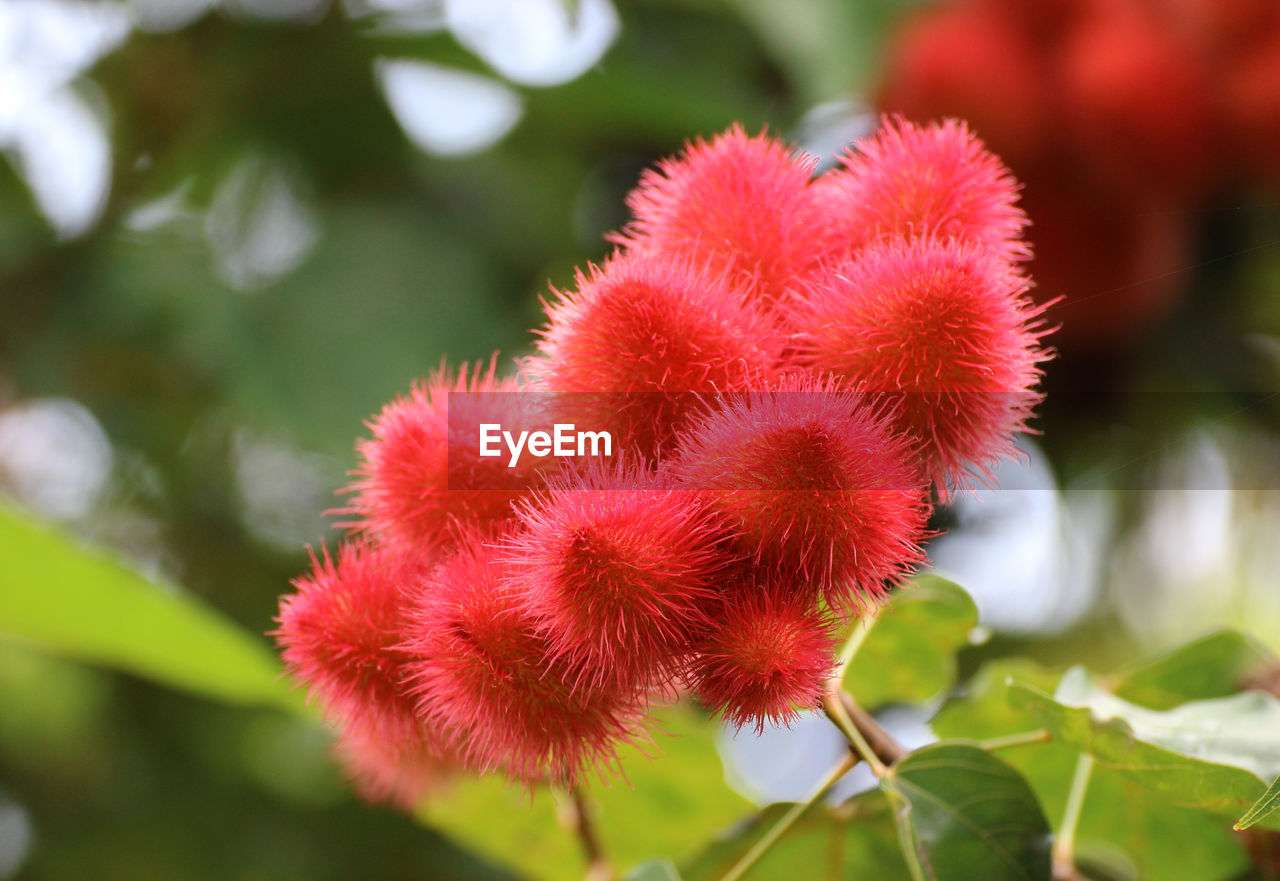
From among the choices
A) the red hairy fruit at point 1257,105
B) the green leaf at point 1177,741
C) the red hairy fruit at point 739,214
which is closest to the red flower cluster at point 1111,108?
the red hairy fruit at point 1257,105

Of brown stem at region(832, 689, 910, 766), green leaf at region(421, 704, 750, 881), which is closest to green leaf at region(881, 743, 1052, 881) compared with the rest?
brown stem at region(832, 689, 910, 766)

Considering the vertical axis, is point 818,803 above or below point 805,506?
below

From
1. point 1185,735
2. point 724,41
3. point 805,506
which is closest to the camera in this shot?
point 805,506

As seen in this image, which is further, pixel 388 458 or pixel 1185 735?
pixel 1185 735

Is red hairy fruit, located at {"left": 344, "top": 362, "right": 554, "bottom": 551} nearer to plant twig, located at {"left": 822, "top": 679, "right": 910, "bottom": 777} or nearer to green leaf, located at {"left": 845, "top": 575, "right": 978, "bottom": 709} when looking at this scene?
plant twig, located at {"left": 822, "top": 679, "right": 910, "bottom": 777}

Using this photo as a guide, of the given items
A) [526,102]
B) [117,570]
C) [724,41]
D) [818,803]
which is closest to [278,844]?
[117,570]

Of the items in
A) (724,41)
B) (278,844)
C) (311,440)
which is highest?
(724,41)

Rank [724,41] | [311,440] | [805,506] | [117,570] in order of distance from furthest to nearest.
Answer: [724,41]
[311,440]
[117,570]
[805,506]

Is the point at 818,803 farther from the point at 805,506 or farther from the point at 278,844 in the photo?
the point at 278,844
